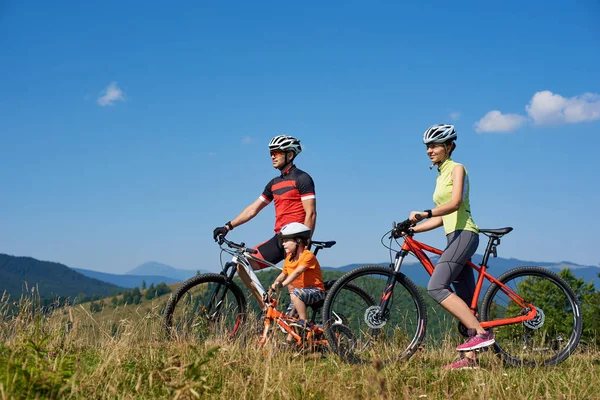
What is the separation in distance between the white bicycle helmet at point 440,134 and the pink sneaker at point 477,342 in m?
2.17

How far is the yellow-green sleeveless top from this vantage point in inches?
246

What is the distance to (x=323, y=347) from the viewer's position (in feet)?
21.2

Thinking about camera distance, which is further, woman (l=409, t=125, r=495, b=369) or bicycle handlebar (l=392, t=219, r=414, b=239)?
bicycle handlebar (l=392, t=219, r=414, b=239)

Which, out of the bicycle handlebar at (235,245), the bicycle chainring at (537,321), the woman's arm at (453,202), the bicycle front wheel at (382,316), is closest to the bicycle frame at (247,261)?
the bicycle handlebar at (235,245)

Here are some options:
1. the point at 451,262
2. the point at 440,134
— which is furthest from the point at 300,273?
the point at 440,134

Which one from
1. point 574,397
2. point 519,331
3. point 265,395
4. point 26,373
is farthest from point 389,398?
point 519,331

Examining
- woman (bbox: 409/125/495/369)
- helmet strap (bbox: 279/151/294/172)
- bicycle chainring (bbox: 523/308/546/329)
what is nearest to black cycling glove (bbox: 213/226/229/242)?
helmet strap (bbox: 279/151/294/172)

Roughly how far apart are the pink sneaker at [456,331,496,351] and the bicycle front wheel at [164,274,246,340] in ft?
8.88

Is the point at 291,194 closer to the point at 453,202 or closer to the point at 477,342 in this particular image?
the point at 453,202

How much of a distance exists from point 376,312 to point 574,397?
7.41 ft

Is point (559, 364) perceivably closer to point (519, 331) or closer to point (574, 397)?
point (519, 331)

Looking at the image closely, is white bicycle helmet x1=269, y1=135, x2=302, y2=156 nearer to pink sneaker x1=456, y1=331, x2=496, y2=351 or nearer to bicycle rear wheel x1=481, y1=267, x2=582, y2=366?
bicycle rear wheel x1=481, y1=267, x2=582, y2=366

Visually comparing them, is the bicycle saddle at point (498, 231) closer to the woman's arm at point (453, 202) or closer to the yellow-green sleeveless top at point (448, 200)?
the yellow-green sleeveless top at point (448, 200)

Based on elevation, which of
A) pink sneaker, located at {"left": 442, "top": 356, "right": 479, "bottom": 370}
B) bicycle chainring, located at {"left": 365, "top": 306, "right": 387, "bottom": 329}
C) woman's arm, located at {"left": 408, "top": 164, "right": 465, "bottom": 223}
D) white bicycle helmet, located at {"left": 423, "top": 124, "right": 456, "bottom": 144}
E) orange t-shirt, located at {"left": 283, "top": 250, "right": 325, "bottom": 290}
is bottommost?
pink sneaker, located at {"left": 442, "top": 356, "right": 479, "bottom": 370}
